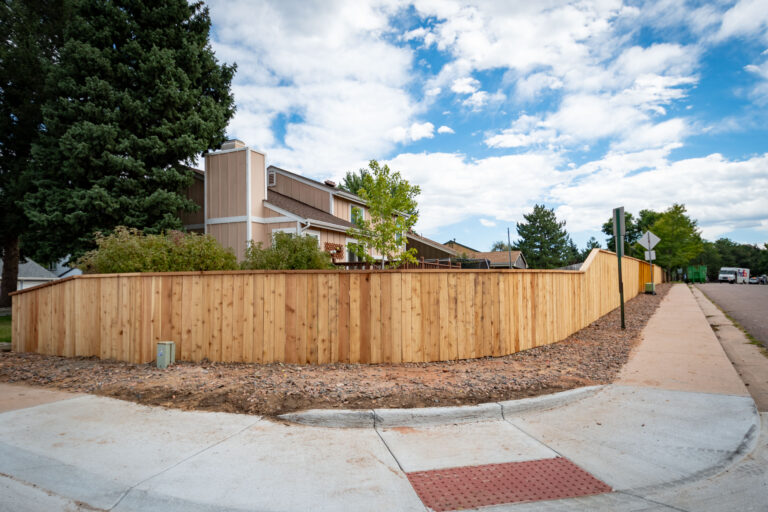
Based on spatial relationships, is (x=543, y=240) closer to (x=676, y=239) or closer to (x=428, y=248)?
(x=676, y=239)

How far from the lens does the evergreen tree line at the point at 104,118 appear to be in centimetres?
1332

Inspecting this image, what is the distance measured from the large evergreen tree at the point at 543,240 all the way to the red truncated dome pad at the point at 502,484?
57.2 m

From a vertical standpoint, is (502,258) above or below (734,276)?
above

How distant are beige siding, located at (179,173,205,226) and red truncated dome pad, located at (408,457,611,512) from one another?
15.9 metres

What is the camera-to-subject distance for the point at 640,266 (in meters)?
24.5

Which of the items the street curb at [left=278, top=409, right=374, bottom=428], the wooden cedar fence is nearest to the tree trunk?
the wooden cedar fence

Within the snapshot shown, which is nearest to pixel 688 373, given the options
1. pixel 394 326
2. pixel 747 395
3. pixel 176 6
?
pixel 747 395

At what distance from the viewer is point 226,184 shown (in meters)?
15.8

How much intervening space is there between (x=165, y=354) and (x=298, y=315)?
6.88ft

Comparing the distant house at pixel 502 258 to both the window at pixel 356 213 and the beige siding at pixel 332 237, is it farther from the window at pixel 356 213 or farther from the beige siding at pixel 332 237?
the beige siding at pixel 332 237

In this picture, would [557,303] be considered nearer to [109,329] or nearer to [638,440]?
[638,440]

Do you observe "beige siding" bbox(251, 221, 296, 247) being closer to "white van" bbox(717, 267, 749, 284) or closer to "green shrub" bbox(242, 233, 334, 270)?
"green shrub" bbox(242, 233, 334, 270)

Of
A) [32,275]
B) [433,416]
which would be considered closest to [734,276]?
[433,416]

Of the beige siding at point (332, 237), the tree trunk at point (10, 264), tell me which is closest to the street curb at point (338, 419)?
the beige siding at point (332, 237)
